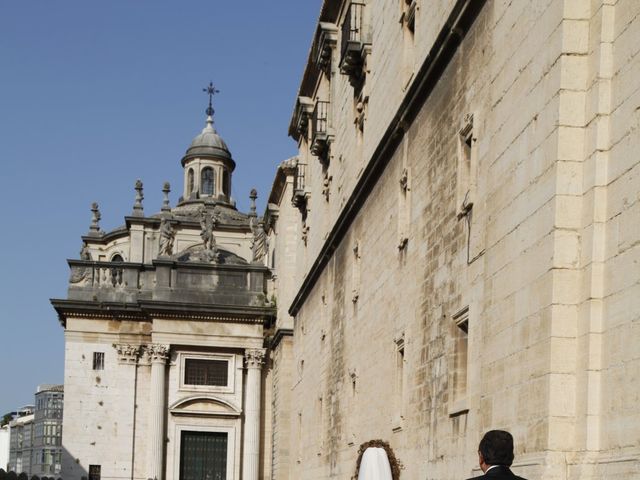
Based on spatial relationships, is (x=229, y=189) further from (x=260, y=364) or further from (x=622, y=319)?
(x=622, y=319)

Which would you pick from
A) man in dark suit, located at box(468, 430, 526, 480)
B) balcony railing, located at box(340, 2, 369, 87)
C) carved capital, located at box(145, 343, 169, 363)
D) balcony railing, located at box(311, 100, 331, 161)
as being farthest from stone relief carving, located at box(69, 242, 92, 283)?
man in dark suit, located at box(468, 430, 526, 480)

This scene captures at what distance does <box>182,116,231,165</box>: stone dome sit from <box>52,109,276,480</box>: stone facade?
10306 millimetres

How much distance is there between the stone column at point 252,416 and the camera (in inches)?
1676

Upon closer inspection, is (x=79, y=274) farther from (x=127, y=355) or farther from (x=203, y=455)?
(x=203, y=455)

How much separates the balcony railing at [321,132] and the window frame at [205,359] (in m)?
15.6

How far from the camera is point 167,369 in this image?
42.9 meters

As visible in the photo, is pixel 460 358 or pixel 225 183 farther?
pixel 225 183

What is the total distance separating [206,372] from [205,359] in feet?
1.96

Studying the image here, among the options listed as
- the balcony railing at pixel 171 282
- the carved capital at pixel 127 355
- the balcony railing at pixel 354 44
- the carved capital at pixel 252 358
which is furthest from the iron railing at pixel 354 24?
the carved capital at pixel 127 355

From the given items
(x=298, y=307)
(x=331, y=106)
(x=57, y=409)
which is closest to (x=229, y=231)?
(x=298, y=307)

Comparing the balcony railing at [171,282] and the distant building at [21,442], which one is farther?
the distant building at [21,442]

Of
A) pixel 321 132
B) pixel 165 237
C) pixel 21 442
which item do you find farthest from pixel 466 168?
pixel 21 442

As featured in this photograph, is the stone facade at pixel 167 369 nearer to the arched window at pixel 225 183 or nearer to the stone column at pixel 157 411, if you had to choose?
the stone column at pixel 157 411

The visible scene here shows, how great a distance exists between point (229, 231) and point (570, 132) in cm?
4130
